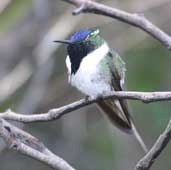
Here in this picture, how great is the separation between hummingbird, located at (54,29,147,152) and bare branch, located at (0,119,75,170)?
546 millimetres

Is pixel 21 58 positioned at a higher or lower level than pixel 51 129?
higher

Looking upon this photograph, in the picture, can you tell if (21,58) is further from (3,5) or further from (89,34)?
(89,34)

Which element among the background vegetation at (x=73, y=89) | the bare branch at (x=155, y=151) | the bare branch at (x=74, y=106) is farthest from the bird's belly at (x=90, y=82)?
the background vegetation at (x=73, y=89)

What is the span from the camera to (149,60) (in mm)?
6469

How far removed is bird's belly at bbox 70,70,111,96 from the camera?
288cm

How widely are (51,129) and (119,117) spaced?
11.1 ft

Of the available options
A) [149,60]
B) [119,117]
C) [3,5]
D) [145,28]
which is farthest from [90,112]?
[145,28]

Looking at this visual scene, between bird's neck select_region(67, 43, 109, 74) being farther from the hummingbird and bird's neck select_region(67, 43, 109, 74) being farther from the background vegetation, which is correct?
the background vegetation

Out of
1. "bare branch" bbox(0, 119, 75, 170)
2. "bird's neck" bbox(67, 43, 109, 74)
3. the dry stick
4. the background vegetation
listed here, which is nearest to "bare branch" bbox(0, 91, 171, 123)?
"bare branch" bbox(0, 119, 75, 170)

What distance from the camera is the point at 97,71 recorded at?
2947 millimetres

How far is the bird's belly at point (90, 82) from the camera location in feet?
9.43

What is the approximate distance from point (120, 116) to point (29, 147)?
0.85m

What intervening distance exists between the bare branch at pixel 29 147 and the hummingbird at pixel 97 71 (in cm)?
55

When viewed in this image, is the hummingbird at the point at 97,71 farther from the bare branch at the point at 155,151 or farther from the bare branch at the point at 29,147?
the bare branch at the point at 155,151
